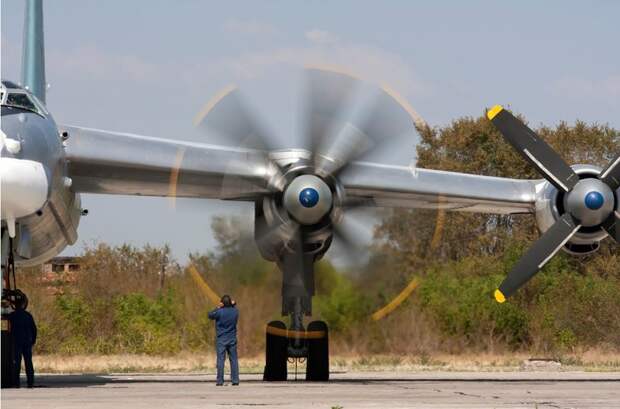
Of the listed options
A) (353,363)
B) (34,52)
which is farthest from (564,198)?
(34,52)

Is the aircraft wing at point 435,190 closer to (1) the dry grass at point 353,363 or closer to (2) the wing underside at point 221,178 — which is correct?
(2) the wing underside at point 221,178

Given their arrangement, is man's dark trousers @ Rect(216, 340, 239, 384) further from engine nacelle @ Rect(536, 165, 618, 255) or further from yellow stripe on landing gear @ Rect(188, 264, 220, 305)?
engine nacelle @ Rect(536, 165, 618, 255)

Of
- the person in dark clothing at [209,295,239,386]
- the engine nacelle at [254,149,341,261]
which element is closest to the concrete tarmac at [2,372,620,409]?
the person in dark clothing at [209,295,239,386]

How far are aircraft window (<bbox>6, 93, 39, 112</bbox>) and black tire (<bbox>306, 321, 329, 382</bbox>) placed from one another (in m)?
5.13

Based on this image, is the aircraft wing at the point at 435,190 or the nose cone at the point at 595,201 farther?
the aircraft wing at the point at 435,190

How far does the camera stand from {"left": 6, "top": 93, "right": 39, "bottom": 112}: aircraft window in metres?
16.3

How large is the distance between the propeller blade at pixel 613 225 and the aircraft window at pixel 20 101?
805 cm

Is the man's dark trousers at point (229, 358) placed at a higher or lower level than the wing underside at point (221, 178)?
→ lower

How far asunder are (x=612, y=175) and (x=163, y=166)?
250 inches

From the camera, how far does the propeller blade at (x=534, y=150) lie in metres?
18.8

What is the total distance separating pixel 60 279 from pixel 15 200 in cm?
1669

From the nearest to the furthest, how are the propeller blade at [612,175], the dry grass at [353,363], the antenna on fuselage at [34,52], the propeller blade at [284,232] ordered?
1. the propeller blade at [284,232]
2. the propeller blade at [612,175]
3. the antenna on fuselage at [34,52]
4. the dry grass at [353,363]

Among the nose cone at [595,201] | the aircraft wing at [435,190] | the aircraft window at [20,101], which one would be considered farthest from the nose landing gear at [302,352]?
the aircraft window at [20,101]

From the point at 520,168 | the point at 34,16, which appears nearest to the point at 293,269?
the point at 34,16
